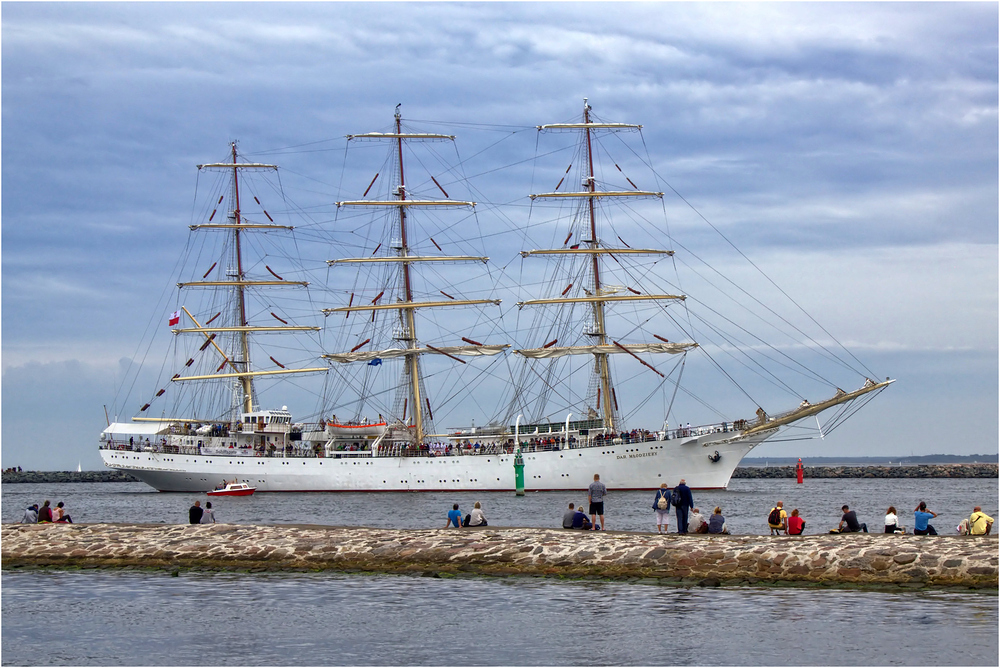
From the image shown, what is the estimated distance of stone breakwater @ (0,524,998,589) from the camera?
19.7 metres

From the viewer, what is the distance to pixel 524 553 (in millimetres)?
22609

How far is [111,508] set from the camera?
5831 centimetres

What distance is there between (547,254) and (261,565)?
53.3m

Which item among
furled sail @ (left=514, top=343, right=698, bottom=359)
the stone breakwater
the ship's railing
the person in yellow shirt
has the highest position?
furled sail @ (left=514, top=343, right=698, bottom=359)

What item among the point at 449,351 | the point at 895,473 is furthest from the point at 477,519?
the point at 895,473

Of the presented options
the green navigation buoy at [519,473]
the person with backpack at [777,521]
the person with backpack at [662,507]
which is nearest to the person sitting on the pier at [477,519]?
the person with backpack at [662,507]

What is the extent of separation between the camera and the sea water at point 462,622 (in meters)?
15.1

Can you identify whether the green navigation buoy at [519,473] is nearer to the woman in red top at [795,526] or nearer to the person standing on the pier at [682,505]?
the person standing on the pier at [682,505]

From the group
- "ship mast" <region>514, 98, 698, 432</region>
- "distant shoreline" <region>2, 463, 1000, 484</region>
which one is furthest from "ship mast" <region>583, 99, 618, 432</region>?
"distant shoreline" <region>2, 463, 1000, 484</region>

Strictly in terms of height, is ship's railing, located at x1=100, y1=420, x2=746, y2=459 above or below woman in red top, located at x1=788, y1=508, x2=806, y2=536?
above

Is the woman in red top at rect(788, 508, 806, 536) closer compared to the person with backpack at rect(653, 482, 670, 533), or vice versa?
the woman in red top at rect(788, 508, 806, 536)

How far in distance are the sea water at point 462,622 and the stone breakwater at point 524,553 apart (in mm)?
646

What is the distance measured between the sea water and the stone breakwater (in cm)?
65

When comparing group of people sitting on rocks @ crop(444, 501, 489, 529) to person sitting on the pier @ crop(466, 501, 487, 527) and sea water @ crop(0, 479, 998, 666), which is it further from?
sea water @ crop(0, 479, 998, 666)
